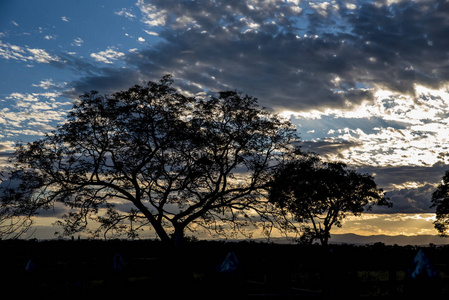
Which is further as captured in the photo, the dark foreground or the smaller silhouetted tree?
the smaller silhouetted tree

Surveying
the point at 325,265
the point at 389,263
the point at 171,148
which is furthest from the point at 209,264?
the point at 171,148

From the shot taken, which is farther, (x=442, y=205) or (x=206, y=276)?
(x=442, y=205)

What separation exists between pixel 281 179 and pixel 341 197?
2115 cm

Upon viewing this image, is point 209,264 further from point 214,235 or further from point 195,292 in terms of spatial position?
point 214,235

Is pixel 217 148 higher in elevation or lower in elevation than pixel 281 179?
higher

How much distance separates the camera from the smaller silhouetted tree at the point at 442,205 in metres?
49.2

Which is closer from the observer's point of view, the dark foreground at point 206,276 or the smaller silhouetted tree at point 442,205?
the dark foreground at point 206,276

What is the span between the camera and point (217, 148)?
3028 centimetres

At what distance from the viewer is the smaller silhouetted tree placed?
49250 mm

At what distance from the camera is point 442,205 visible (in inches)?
1950

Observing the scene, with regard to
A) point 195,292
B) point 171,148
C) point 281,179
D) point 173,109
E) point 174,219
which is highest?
point 173,109

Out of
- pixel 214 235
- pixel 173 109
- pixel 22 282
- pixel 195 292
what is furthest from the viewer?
pixel 214 235

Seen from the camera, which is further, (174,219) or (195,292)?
(174,219)

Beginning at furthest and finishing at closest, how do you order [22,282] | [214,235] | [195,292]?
[214,235] → [22,282] → [195,292]
